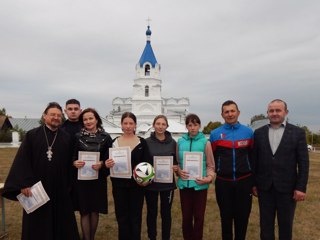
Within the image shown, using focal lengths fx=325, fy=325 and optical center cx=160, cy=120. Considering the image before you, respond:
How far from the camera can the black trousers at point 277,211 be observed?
16.1 ft

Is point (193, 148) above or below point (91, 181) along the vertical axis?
above

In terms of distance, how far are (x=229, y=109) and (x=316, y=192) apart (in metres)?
8.07

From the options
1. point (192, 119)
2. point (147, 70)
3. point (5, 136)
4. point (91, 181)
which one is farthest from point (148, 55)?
point (91, 181)

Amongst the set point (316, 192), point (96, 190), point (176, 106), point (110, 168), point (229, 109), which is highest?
point (176, 106)

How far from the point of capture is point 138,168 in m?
5.05

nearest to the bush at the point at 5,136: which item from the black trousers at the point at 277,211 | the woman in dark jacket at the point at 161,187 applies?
the woman in dark jacket at the point at 161,187

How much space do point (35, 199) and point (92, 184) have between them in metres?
0.89

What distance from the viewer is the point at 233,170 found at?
16.7 ft

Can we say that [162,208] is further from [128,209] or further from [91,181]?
[91,181]

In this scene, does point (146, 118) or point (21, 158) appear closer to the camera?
point (21, 158)

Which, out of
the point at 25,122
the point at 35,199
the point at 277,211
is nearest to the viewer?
the point at 35,199

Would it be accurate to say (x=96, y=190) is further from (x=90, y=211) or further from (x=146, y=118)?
(x=146, y=118)

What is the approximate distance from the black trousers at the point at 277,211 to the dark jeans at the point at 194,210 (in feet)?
3.06

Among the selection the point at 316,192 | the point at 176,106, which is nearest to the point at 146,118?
the point at 176,106
